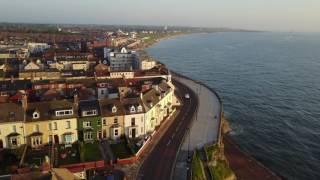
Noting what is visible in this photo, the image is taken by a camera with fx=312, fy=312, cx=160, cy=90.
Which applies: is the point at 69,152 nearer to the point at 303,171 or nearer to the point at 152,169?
the point at 152,169

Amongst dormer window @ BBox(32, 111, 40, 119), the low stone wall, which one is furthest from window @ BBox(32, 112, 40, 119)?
the low stone wall

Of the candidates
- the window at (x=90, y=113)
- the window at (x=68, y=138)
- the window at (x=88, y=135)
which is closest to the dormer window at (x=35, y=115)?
the window at (x=68, y=138)

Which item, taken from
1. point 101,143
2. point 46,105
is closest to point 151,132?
point 101,143

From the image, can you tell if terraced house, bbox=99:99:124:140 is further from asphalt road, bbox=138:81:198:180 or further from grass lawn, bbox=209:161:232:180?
grass lawn, bbox=209:161:232:180

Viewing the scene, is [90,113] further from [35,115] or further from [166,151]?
[166,151]

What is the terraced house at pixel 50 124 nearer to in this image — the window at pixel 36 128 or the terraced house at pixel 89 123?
the window at pixel 36 128
